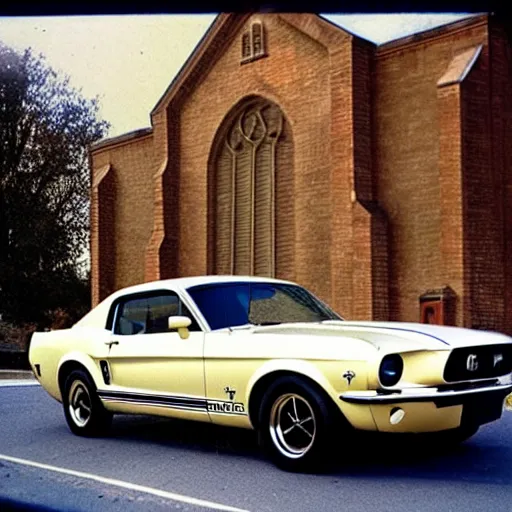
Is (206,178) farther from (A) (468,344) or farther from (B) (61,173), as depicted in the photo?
(A) (468,344)

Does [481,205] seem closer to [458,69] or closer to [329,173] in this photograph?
[458,69]

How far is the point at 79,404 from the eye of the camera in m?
6.00

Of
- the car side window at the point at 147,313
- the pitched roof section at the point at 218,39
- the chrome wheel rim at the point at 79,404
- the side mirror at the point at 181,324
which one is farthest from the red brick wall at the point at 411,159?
the chrome wheel rim at the point at 79,404

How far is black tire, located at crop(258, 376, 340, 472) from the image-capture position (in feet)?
14.0

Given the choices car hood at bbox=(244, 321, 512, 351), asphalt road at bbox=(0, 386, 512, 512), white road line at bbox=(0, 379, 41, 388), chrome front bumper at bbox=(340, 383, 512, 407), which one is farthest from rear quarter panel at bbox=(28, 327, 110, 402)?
white road line at bbox=(0, 379, 41, 388)

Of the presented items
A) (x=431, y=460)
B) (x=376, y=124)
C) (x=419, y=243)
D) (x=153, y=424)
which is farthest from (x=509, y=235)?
(x=153, y=424)

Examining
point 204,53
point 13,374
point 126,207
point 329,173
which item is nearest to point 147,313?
point 126,207

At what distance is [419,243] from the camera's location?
7746 mm

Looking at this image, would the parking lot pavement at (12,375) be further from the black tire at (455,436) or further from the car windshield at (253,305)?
the black tire at (455,436)

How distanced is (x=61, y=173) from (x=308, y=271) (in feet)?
10.2

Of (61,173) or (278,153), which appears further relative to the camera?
(278,153)

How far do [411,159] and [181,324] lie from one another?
3.86 meters

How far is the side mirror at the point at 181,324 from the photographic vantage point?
491 cm

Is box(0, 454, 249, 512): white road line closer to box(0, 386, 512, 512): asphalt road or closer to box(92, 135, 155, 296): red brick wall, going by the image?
box(0, 386, 512, 512): asphalt road
